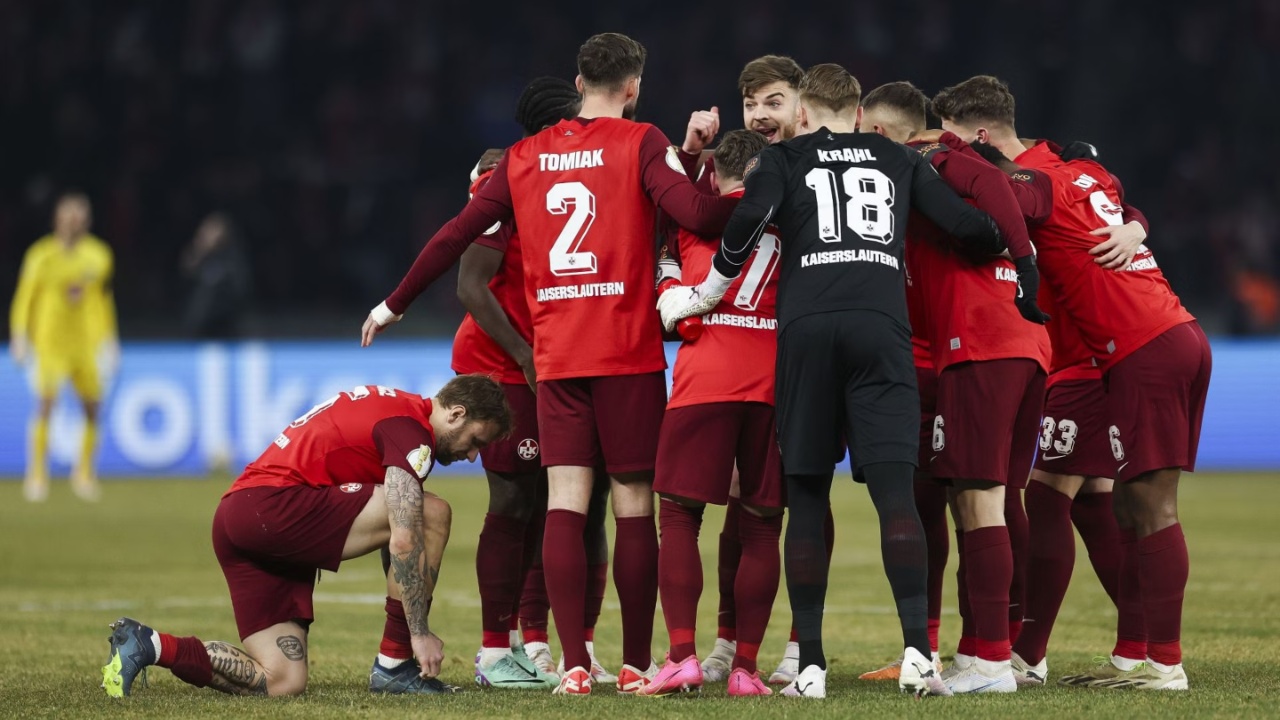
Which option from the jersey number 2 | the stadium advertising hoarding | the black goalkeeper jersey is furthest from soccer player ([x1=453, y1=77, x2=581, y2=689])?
the stadium advertising hoarding

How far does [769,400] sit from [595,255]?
0.83 metres

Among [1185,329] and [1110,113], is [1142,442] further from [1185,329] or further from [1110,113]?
[1110,113]

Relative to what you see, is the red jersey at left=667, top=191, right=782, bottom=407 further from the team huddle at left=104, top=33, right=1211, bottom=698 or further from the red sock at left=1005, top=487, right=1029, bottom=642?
the red sock at left=1005, top=487, right=1029, bottom=642

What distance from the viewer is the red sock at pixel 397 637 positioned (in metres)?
6.01

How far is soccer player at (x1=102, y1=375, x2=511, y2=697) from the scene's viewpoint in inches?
230

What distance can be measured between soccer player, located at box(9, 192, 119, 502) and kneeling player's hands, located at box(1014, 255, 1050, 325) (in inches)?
459

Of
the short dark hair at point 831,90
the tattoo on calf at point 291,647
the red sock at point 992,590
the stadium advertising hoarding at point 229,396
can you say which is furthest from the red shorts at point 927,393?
the stadium advertising hoarding at point 229,396

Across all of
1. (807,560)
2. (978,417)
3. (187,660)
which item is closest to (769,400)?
(807,560)

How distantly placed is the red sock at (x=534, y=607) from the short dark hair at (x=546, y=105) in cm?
181

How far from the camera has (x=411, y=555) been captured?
19.0 feet

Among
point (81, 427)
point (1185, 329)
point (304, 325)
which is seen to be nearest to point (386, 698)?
point (1185, 329)

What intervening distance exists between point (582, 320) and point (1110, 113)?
1734 centimetres

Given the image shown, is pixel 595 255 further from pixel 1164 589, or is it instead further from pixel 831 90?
pixel 1164 589

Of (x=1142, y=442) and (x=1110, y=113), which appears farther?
(x=1110, y=113)
